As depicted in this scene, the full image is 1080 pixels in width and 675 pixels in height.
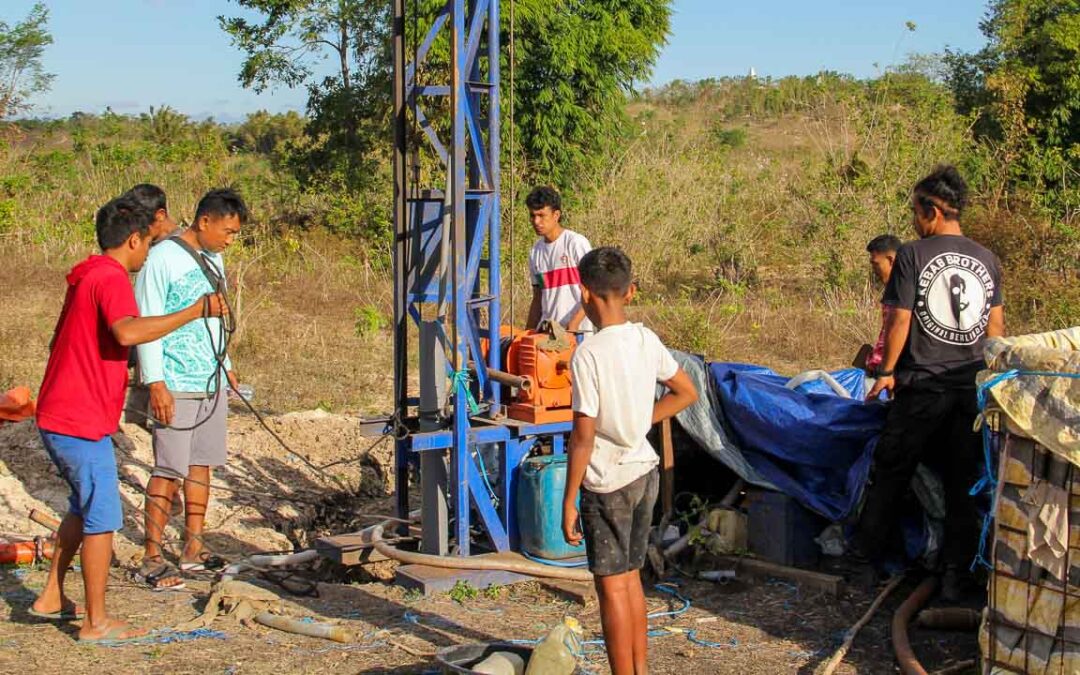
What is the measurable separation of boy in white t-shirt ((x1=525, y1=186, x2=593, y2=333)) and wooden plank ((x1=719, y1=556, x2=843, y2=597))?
1653mm

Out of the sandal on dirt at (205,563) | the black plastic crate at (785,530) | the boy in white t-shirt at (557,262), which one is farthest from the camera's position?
the boy in white t-shirt at (557,262)

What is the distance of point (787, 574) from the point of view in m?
6.09

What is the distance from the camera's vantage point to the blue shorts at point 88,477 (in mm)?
5070

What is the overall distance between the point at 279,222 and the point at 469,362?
547 inches

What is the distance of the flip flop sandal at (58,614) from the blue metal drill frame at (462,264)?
1819 mm

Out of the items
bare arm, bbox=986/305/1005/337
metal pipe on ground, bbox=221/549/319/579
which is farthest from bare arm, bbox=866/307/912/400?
metal pipe on ground, bbox=221/549/319/579

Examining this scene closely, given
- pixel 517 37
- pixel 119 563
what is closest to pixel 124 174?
pixel 517 37

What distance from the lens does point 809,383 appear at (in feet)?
22.3

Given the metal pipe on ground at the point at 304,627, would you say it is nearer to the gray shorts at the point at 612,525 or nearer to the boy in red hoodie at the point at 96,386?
the boy in red hoodie at the point at 96,386

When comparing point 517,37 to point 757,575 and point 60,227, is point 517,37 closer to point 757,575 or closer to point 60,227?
point 60,227

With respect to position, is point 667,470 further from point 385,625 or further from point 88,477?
point 88,477

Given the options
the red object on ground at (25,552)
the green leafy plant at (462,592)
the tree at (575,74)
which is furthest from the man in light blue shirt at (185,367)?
the tree at (575,74)

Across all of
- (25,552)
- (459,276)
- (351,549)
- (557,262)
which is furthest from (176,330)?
(557,262)

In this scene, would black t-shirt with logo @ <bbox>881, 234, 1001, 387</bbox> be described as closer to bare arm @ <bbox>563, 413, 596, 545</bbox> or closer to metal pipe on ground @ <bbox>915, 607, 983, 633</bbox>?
metal pipe on ground @ <bbox>915, 607, 983, 633</bbox>
